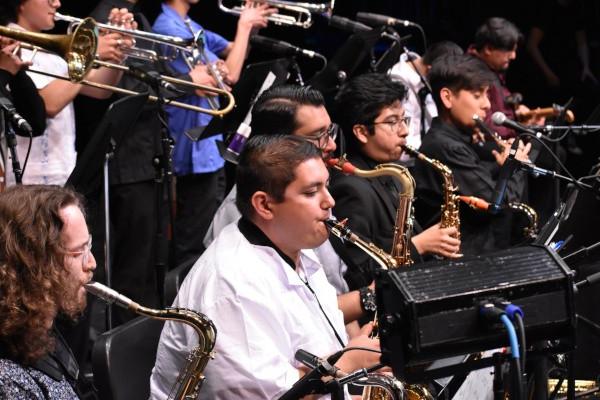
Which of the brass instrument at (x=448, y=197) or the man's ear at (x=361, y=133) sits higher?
the man's ear at (x=361, y=133)

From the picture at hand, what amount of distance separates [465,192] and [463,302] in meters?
2.75

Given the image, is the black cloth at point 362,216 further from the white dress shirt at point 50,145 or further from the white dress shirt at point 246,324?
the white dress shirt at point 50,145

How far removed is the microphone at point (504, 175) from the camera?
157 inches

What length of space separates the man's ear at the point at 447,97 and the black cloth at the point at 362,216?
51.6 inches

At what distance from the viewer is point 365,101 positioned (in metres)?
4.31

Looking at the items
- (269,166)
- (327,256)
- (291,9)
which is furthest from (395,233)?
(291,9)

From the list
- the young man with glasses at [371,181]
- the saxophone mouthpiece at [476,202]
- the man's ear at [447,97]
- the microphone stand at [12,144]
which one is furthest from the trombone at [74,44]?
the man's ear at [447,97]

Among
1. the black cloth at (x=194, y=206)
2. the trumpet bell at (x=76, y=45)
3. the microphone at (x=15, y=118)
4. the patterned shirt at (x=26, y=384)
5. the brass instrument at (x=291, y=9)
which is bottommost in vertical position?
the black cloth at (x=194, y=206)

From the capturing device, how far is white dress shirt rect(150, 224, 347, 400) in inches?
105

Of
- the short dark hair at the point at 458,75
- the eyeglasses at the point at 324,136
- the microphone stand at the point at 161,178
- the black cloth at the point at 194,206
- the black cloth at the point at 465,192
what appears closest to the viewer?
the eyeglasses at the point at 324,136

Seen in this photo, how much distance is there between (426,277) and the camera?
2.21 m

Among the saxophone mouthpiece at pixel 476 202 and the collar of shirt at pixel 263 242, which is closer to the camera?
the collar of shirt at pixel 263 242

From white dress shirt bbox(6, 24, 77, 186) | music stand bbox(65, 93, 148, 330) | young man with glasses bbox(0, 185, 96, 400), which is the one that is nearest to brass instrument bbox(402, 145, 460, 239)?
music stand bbox(65, 93, 148, 330)

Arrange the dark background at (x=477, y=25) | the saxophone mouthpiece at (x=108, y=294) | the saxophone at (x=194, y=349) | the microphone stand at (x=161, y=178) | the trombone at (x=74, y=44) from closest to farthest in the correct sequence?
the saxophone mouthpiece at (x=108, y=294)
the saxophone at (x=194, y=349)
the trombone at (x=74, y=44)
the microphone stand at (x=161, y=178)
the dark background at (x=477, y=25)
